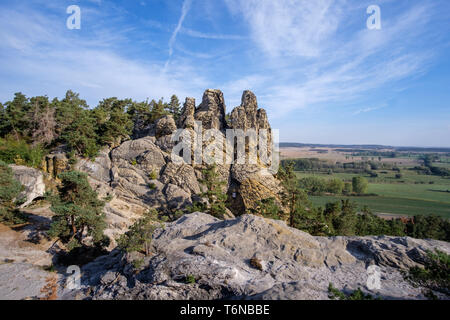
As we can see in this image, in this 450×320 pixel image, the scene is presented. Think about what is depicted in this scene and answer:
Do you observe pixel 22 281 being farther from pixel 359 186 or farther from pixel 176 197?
pixel 359 186

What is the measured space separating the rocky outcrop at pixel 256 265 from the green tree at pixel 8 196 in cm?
983

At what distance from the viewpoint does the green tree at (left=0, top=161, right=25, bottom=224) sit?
18258 mm

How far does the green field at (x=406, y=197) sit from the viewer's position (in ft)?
251

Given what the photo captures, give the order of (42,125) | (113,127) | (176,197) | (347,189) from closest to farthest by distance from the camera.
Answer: (176,197), (113,127), (42,125), (347,189)

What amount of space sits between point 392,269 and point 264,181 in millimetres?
20962

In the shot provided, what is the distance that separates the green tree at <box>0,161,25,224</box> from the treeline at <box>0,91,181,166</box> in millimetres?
10973

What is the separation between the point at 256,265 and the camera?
38.9ft

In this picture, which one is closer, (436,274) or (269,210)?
(436,274)

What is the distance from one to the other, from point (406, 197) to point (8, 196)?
124281mm

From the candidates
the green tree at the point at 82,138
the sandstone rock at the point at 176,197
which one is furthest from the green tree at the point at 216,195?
the green tree at the point at 82,138

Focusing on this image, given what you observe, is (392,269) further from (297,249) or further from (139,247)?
(139,247)

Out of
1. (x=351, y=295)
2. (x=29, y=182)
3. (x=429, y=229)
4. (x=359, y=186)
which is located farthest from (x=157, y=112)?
(x=359, y=186)

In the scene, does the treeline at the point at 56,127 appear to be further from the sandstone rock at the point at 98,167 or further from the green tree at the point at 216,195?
the green tree at the point at 216,195
